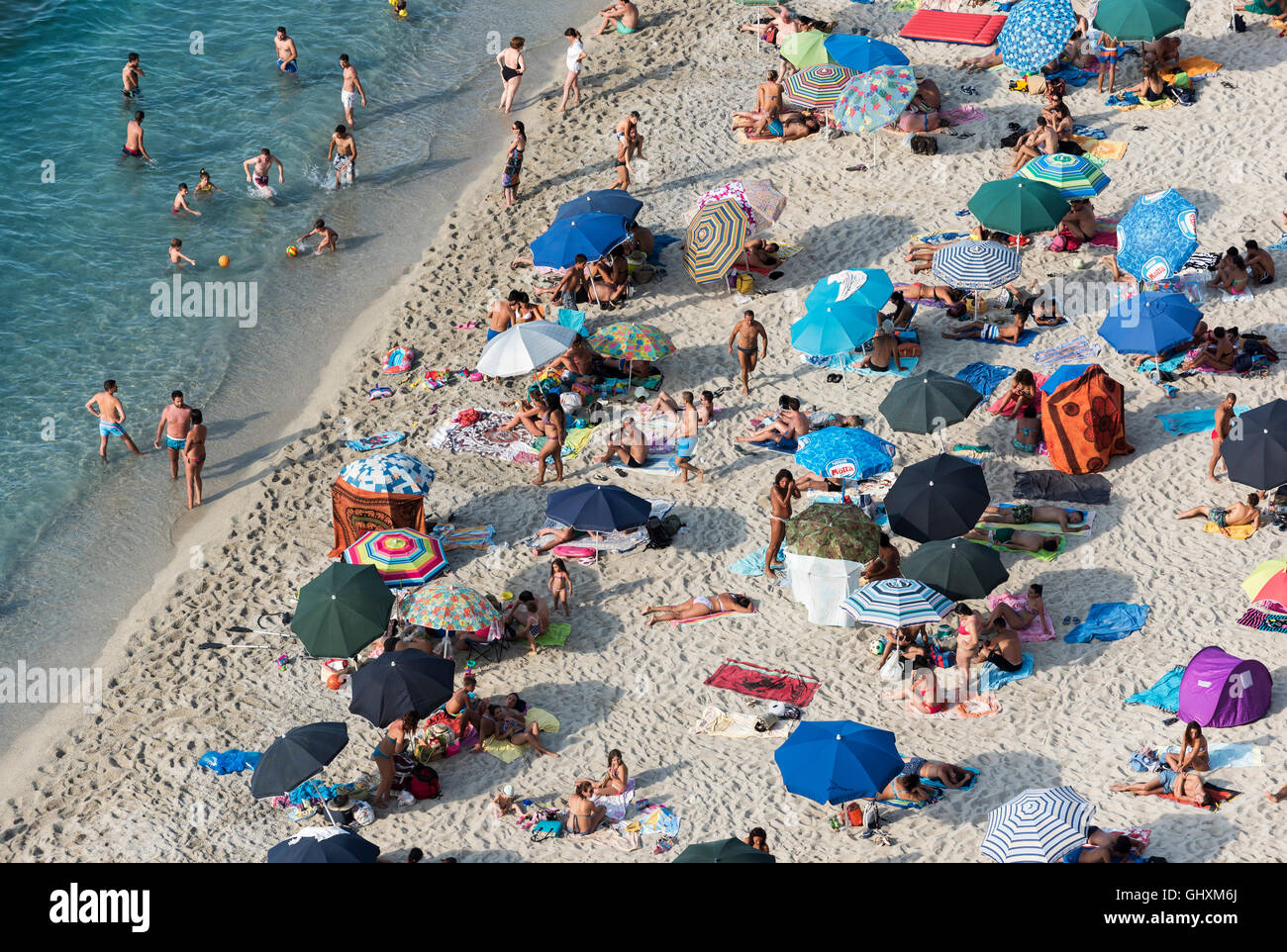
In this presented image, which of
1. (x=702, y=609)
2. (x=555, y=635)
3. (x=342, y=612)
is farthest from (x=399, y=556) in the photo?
(x=702, y=609)

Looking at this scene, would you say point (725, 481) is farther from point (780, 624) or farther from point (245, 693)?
point (245, 693)

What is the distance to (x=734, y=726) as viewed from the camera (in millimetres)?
17234

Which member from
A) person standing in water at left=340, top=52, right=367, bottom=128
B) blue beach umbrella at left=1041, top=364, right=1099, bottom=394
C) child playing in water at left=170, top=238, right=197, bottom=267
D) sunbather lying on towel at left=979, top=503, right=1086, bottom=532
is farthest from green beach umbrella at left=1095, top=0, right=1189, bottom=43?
child playing in water at left=170, top=238, right=197, bottom=267

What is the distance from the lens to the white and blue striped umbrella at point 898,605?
1698cm

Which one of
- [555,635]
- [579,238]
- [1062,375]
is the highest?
[579,238]

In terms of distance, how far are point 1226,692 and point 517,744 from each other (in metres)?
7.31

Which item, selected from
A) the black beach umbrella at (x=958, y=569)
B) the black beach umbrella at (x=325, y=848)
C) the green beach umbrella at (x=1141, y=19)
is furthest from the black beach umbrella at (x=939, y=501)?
the green beach umbrella at (x=1141, y=19)

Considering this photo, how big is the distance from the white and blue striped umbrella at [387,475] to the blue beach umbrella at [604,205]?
18.5 feet

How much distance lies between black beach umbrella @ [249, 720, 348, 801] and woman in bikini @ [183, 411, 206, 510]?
612cm

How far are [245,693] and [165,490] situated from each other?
4.56 meters

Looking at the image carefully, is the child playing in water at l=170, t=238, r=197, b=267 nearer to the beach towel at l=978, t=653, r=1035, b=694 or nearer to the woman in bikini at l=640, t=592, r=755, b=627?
the woman in bikini at l=640, t=592, r=755, b=627

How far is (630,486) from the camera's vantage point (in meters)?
20.9

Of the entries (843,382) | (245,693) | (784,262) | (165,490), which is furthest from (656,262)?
(245,693)

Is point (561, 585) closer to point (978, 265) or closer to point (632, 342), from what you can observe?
point (632, 342)
